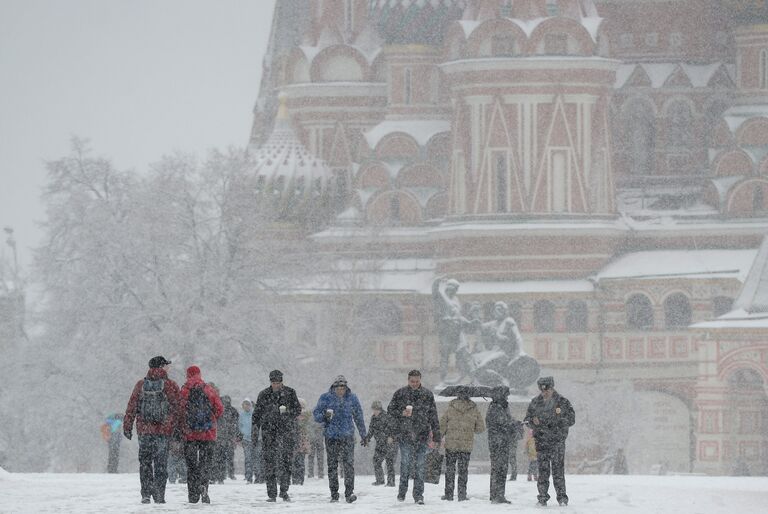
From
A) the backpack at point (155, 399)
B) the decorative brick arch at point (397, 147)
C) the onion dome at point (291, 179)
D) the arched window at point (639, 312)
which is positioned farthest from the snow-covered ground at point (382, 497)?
the decorative brick arch at point (397, 147)

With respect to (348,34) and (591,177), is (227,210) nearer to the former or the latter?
(591,177)

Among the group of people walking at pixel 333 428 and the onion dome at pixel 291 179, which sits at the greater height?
the onion dome at pixel 291 179

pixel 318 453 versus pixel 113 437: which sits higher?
pixel 113 437

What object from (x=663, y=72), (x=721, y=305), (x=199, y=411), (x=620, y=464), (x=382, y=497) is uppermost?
(x=663, y=72)

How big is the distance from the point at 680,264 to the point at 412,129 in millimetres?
8380

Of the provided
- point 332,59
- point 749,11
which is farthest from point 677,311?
point 332,59

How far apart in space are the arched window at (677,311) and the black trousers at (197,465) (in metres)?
43.8

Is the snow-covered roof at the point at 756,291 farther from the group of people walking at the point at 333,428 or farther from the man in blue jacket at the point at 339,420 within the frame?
the man in blue jacket at the point at 339,420

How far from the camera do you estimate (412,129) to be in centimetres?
7919

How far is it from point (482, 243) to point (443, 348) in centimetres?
1254

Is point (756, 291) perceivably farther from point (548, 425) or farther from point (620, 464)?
point (548, 425)

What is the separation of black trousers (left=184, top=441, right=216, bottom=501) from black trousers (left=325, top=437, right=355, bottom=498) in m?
1.19

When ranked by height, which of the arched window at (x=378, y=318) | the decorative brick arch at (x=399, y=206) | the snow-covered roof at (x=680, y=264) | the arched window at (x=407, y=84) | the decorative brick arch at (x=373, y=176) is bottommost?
the arched window at (x=378, y=318)

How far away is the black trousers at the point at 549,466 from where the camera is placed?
31062 millimetres
